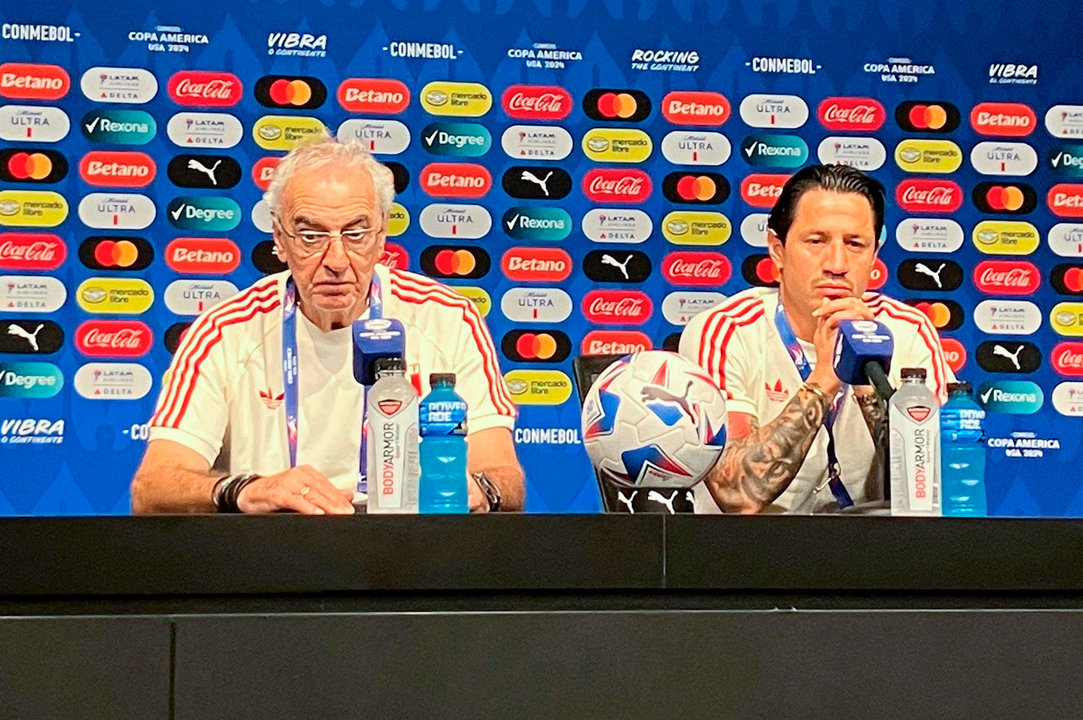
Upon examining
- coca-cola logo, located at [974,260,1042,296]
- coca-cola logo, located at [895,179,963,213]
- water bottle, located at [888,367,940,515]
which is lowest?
water bottle, located at [888,367,940,515]

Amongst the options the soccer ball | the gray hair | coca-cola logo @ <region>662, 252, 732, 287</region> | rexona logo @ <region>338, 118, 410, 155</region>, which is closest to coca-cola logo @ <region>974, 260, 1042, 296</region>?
coca-cola logo @ <region>662, 252, 732, 287</region>

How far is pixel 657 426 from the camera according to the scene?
1584mm

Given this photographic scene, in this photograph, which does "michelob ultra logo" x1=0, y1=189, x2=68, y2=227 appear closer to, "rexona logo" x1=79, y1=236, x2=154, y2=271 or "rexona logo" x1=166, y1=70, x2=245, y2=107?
"rexona logo" x1=79, y1=236, x2=154, y2=271

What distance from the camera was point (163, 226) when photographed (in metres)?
3.50

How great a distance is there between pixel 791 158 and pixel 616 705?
107 inches

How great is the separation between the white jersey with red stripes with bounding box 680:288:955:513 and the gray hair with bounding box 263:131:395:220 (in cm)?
68

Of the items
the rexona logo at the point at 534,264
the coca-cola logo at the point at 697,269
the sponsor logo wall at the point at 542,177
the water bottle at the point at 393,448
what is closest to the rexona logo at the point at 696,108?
the sponsor logo wall at the point at 542,177

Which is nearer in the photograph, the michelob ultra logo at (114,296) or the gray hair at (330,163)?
the gray hair at (330,163)

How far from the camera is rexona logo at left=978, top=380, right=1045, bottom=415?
376 centimetres

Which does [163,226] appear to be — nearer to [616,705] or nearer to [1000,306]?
[1000,306]

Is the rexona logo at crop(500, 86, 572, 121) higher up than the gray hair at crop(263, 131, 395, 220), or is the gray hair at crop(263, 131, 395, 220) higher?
the rexona logo at crop(500, 86, 572, 121)

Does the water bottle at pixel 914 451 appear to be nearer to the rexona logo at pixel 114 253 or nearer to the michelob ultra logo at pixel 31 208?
the rexona logo at pixel 114 253

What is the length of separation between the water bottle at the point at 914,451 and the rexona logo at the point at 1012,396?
2.24 metres

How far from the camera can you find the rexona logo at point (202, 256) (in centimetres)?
350
